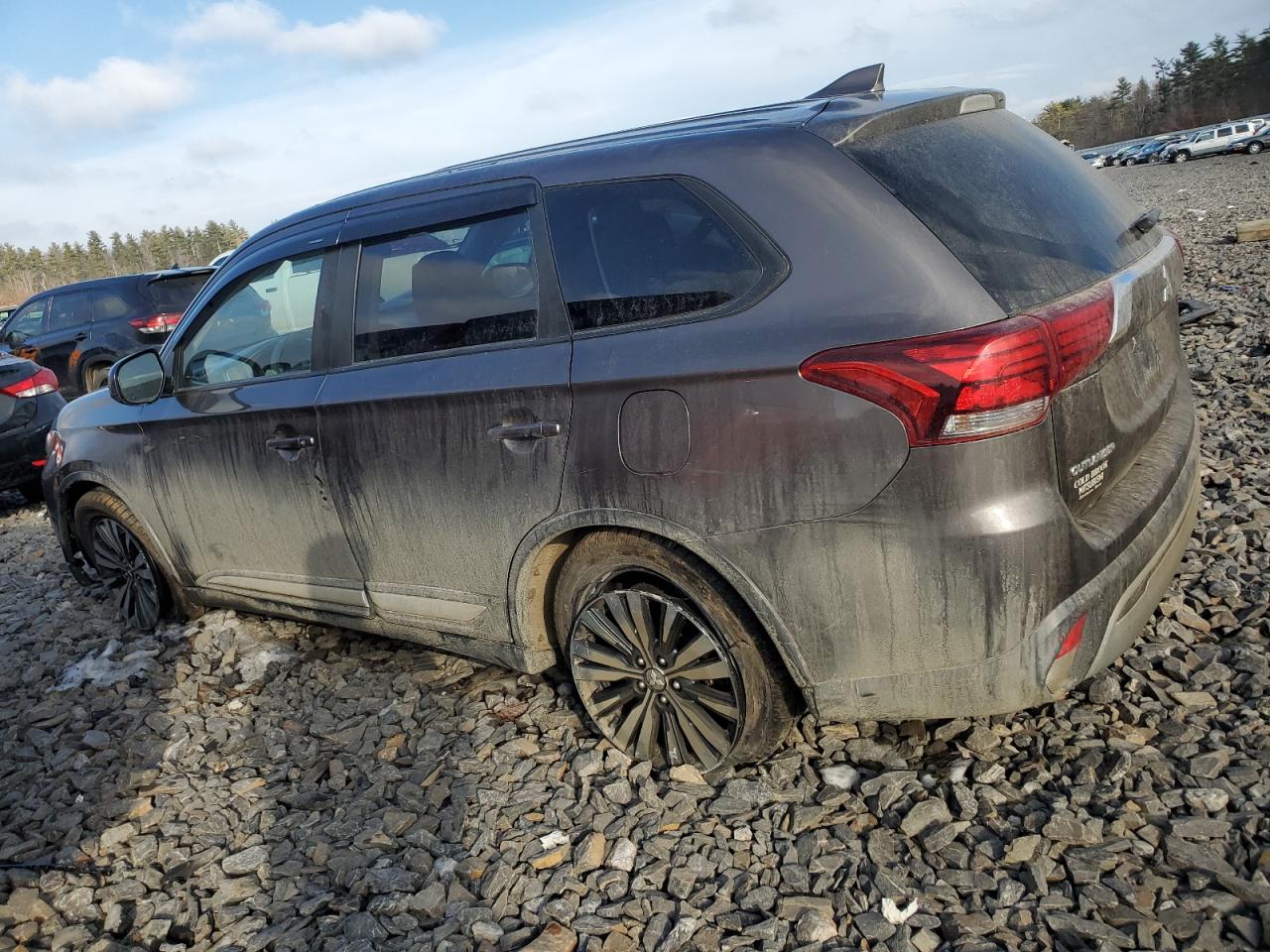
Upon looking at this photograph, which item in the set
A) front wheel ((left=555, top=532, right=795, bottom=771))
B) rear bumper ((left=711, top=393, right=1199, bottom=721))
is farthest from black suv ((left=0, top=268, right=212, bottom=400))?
rear bumper ((left=711, top=393, right=1199, bottom=721))

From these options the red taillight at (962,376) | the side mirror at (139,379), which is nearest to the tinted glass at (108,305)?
the side mirror at (139,379)

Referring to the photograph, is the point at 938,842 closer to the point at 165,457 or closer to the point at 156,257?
the point at 165,457

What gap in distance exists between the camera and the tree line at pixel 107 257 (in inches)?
3529

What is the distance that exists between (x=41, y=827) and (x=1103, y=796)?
11.2 feet

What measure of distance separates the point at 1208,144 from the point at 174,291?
50.5m

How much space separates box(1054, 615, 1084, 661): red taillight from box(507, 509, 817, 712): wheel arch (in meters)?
0.64

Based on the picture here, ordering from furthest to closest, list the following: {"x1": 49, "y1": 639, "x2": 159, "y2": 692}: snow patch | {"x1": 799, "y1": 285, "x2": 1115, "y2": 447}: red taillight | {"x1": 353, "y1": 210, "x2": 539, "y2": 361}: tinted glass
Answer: {"x1": 49, "y1": 639, "x2": 159, "y2": 692}: snow patch → {"x1": 353, "y1": 210, "x2": 539, "y2": 361}: tinted glass → {"x1": 799, "y1": 285, "x2": 1115, "y2": 447}: red taillight

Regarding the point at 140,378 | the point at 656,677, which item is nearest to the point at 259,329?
the point at 140,378

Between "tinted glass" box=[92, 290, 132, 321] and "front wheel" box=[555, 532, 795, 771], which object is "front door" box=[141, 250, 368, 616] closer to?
"front wheel" box=[555, 532, 795, 771]

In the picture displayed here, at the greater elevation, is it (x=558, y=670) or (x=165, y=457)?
(x=165, y=457)

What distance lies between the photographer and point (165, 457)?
4297mm

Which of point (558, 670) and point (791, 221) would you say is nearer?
point (791, 221)

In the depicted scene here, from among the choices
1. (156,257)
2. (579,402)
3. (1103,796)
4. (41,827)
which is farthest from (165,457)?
(156,257)

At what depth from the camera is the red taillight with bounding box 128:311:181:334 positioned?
12.1 m
